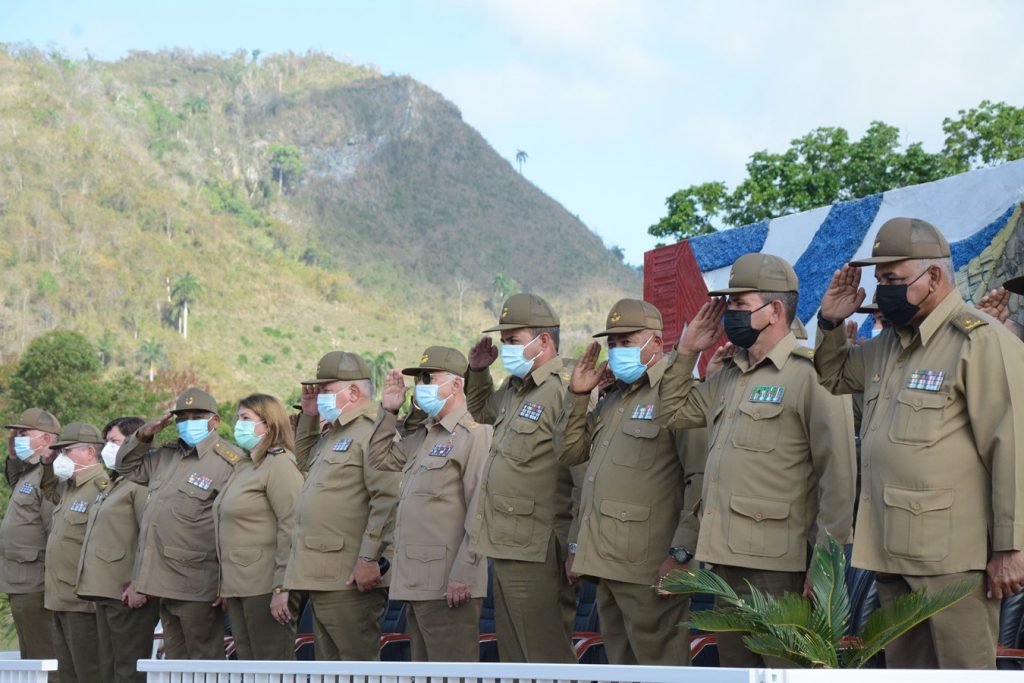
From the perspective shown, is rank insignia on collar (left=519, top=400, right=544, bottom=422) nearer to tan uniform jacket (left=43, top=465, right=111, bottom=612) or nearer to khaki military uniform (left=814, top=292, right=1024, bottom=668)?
khaki military uniform (left=814, top=292, right=1024, bottom=668)

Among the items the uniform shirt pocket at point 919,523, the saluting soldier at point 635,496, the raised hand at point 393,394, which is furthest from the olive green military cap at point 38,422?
the uniform shirt pocket at point 919,523

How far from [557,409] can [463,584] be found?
87 centimetres

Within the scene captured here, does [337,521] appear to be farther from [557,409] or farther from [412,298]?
[412,298]

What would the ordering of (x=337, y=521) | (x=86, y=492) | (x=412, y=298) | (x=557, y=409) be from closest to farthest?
(x=557, y=409), (x=337, y=521), (x=86, y=492), (x=412, y=298)

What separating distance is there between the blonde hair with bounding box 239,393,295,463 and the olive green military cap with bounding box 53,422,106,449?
6.84ft

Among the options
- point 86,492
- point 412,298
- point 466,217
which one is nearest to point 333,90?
point 466,217

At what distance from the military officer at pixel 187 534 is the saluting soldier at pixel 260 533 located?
22 centimetres

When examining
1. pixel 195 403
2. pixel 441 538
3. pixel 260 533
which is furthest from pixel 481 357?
pixel 195 403

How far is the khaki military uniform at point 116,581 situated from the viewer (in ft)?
28.0

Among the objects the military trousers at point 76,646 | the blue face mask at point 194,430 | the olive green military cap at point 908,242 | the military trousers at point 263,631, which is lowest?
the military trousers at point 76,646

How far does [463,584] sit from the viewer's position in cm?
660

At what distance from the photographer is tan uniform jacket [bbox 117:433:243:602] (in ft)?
26.3

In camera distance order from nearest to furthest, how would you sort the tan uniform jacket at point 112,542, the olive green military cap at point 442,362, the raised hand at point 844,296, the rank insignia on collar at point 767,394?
the raised hand at point 844,296 < the rank insignia on collar at point 767,394 < the olive green military cap at point 442,362 < the tan uniform jacket at point 112,542

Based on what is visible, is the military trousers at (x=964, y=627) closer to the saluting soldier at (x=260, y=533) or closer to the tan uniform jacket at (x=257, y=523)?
the saluting soldier at (x=260, y=533)
